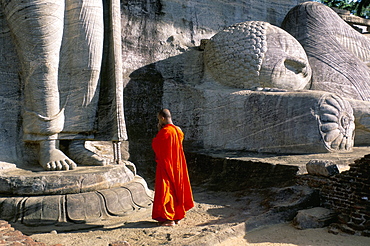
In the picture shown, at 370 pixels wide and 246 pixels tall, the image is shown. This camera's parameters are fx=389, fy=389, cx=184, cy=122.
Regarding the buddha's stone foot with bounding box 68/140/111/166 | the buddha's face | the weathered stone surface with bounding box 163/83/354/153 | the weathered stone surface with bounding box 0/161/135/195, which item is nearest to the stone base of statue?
the weathered stone surface with bounding box 0/161/135/195

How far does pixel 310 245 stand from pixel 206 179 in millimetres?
2057


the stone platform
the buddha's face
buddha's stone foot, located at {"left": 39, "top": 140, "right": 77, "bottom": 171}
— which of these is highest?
the buddha's face

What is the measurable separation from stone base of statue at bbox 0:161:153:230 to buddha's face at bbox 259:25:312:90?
2.51 metres

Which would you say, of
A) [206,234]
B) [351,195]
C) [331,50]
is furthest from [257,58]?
[206,234]

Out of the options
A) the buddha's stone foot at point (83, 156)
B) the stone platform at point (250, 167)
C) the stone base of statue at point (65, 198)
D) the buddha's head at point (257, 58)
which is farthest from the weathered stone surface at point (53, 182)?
the buddha's head at point (257, 58)

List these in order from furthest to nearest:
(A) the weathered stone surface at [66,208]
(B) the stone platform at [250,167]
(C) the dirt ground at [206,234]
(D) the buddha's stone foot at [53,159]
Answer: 1. (B) the stone platform at [250,167]
2. (D) the buddha's stone foot at [53,159]
3. (A) the weathered stone surface at [66,208]
4. (C) the dirt ground at [206,234]

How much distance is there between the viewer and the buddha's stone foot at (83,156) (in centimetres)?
375

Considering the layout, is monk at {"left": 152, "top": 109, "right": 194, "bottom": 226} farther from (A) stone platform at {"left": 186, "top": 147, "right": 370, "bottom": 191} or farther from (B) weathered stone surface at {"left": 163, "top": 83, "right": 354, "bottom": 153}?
(B) weathered stone surface at {"left": 163, "top": 83, "right": 354, "bottom": 153}

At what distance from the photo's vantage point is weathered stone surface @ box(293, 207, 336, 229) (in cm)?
321

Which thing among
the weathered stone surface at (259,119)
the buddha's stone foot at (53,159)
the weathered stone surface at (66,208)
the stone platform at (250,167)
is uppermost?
the weathered stone surface at (259,119)

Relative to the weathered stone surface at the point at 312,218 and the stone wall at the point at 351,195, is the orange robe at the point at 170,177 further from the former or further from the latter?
the stone wall at the point at 351,195

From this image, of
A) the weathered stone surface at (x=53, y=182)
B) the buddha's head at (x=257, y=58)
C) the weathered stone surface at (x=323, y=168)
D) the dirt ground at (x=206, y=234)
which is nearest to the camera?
the dirt ground at (x=206, y=234)

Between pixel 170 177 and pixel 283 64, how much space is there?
2606mm

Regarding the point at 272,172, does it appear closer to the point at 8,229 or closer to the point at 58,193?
the point at 58,193
